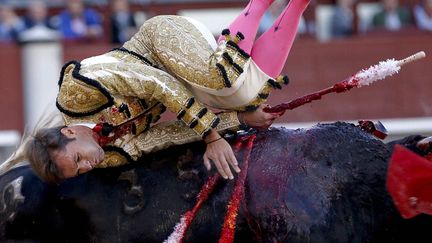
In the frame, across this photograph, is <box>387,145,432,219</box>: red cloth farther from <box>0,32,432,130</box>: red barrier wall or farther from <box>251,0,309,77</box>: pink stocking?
<box>0,32,432,130</box>: red barrier wall

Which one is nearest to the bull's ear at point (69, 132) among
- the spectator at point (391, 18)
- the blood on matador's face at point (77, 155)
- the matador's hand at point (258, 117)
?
the blood on matador's face at point (77, 155)

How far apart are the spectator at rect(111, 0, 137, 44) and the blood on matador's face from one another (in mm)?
6102

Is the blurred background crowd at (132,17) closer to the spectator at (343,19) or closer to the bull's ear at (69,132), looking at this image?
the spectator at (343,19)

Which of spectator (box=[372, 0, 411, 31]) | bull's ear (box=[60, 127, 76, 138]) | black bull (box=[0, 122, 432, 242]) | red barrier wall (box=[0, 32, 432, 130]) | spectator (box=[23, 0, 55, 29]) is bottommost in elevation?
red barrier wall (box=[0, 32, 432, 130])

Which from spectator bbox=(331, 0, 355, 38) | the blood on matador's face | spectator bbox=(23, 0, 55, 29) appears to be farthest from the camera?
spectator bbox=(331, 0, 355, 38)

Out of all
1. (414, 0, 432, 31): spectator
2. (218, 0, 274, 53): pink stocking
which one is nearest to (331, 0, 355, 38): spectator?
(414, 0, 432, 31): spectator

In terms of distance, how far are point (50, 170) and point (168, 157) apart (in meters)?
0.43

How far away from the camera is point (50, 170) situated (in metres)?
3.40

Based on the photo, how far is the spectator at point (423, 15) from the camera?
1011 cm

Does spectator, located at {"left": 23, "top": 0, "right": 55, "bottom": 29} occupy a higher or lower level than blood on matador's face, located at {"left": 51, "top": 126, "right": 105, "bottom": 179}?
lower

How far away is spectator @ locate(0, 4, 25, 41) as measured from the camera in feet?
30.8

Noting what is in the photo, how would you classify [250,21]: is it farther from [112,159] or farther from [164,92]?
[112,159]

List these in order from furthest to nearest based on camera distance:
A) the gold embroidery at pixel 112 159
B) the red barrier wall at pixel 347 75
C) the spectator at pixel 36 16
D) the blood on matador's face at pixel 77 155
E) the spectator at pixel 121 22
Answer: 1. the red barrier wall at pixel 347 75
2. the spectator at pixel 121 22
3. the spectator at pixel 36 16
4. the gold embroidery at pixel 112 159
5. the blood on matador's face at pixel 77 155

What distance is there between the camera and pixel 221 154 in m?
3.44
